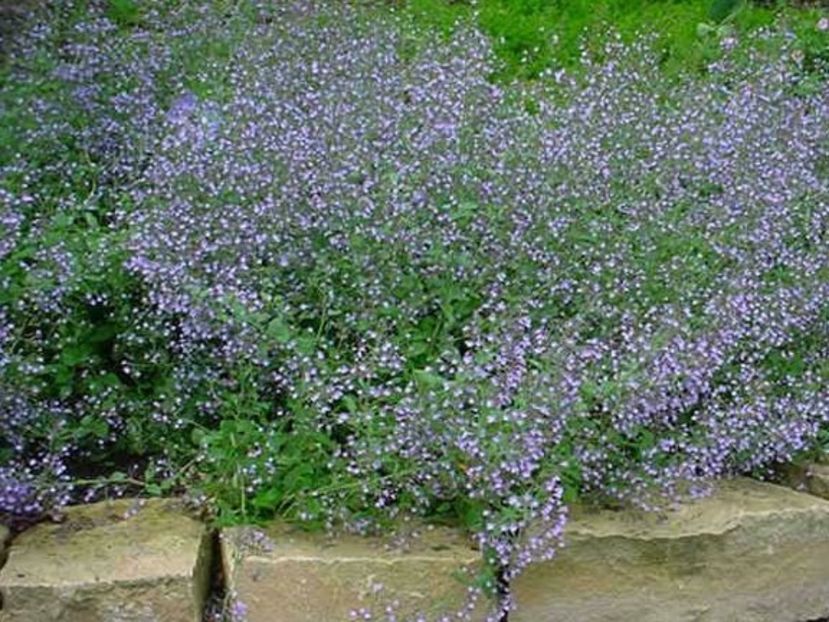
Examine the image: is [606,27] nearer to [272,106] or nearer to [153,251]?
[272,106]

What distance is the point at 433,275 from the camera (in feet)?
11.3

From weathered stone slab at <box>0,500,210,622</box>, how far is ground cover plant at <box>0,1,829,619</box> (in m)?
0.11

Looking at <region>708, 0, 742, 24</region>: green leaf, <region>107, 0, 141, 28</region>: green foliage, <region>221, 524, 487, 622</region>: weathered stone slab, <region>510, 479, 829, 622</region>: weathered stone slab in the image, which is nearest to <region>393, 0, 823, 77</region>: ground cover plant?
<region>708, 0, 742, 24</region>: green leaf

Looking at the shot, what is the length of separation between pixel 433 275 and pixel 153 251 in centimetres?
68

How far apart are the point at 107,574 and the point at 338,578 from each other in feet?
1.65

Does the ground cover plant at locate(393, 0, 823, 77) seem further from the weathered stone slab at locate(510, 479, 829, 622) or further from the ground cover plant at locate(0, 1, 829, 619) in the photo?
the weathered stone slab at locate(510, 479, 829, 622)

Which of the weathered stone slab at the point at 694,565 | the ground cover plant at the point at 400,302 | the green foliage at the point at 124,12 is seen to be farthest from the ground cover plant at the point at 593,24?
the weathered stone slab at the point at 694,565

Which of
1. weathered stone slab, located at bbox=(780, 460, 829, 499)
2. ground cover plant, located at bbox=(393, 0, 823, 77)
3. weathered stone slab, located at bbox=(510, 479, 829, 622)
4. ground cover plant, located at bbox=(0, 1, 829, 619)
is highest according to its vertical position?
ground cover plant, located at bbox=(393, 0, 823, 77)

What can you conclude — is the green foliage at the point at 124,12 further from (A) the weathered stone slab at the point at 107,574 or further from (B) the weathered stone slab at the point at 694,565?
(B) the weathered stone slab at the point at 694,565

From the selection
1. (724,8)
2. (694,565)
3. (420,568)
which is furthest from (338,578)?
(724,8)

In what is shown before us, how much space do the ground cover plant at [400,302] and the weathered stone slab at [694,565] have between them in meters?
0.09

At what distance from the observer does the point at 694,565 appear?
3260mm

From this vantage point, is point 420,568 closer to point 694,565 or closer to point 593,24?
point 694,565

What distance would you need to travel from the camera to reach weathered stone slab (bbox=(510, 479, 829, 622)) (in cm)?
319
